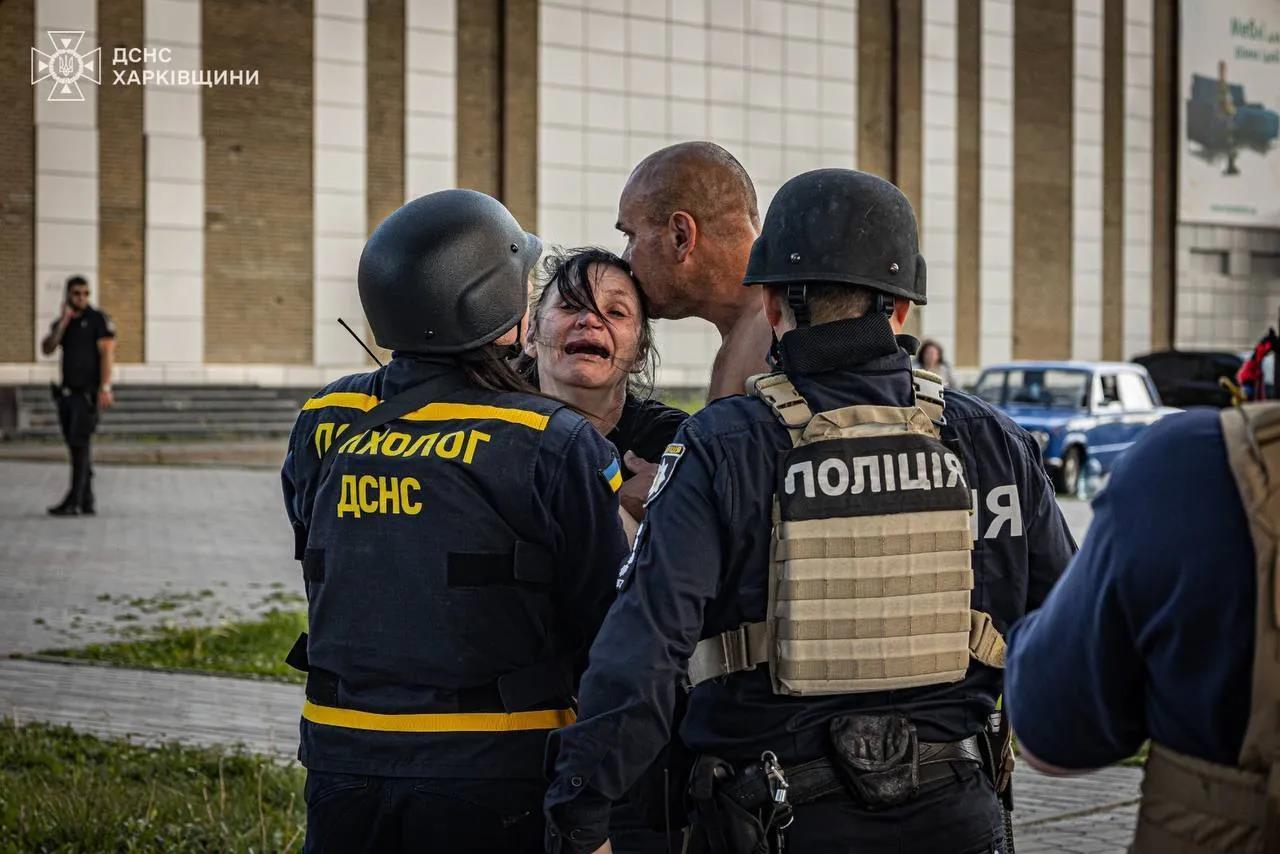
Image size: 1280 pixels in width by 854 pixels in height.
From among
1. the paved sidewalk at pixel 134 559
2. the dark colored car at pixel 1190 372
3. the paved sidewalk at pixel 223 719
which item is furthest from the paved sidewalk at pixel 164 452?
the paved sidewalk at pixel 223 719

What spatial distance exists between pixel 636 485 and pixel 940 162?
121 feet

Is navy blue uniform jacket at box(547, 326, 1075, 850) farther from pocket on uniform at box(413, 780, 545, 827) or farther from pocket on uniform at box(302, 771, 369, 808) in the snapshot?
pocket on uniform at box(302, 771, 369, 808)

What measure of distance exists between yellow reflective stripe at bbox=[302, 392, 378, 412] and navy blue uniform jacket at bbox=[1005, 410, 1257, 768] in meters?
1.49

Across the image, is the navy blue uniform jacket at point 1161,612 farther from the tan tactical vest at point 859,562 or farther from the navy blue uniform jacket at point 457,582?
the navy blue uniform jacket at point 457,582

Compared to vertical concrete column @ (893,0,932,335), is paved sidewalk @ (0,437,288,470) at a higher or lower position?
lower

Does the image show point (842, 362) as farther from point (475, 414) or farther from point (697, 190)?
point (697, 190)

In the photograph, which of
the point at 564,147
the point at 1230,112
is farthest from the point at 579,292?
the point at 1230,112

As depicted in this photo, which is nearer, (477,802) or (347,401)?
(477,802)

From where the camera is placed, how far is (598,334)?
4.09m

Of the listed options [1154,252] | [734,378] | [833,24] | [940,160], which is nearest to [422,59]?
[833,24]

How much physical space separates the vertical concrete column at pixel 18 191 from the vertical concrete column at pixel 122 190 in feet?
3.93

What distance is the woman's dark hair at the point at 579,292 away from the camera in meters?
4.11

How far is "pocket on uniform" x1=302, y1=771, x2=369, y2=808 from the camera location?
3.01 meters

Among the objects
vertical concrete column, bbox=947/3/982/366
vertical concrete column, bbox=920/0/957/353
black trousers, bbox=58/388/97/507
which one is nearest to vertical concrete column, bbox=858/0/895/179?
vertical concrete column, bbox=920/0/957/353
